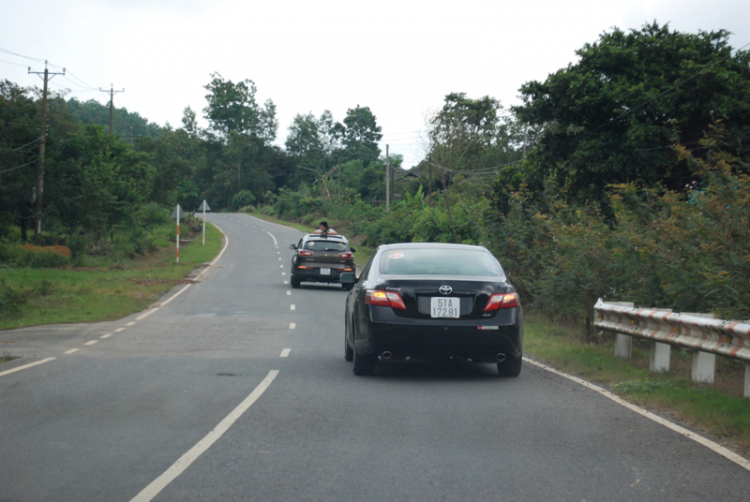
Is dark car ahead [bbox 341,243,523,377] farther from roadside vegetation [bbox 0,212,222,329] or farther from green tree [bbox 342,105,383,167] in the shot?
green tree [bbox 342,105,383,167]

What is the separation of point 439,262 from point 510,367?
1.54 meters

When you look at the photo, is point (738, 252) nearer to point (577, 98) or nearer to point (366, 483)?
point (366, 483)

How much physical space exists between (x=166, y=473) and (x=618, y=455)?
327 centimetres

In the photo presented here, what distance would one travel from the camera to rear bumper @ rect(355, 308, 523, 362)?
8.58 m

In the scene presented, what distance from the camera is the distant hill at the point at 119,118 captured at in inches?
5782

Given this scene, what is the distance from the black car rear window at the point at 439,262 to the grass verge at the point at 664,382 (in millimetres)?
1937

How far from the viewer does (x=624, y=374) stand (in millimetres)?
9438

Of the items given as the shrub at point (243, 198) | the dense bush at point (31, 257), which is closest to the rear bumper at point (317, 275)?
the dense bush at point (31, 257)

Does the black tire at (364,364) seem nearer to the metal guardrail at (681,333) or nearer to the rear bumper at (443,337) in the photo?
the rear bumper at (443,337)

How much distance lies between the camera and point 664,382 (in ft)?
28.1

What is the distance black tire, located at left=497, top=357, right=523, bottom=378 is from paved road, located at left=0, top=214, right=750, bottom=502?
16 cm

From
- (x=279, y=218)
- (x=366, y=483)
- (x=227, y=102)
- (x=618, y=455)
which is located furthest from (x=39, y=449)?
(x=227, y=102)

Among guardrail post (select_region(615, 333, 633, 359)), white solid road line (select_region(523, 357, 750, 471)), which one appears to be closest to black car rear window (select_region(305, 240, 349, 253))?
guardrail post (select_region(615, 333, 633, 359))

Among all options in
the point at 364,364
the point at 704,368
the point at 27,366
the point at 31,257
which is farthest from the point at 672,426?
the point at 31,257
